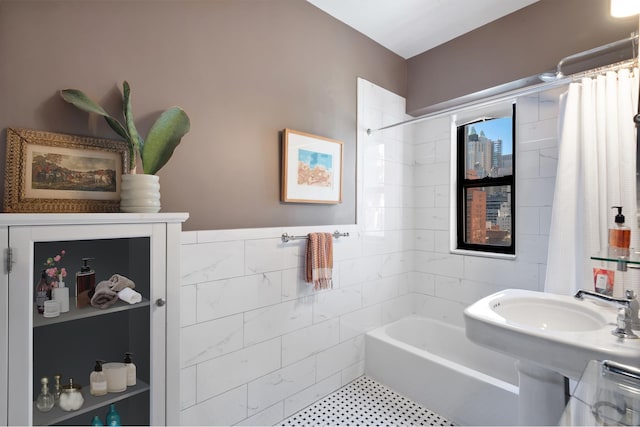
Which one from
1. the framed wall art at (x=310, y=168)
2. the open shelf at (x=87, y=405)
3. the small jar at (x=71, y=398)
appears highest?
the framed wall art at (x=310, y=168)

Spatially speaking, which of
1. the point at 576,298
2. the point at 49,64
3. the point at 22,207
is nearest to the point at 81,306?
the point at 22,207

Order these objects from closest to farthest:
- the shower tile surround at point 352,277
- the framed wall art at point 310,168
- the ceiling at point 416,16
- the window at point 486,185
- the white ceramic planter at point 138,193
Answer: the white ceramic planter at point 138,193 → the shower tile surround at point 352,277 → the framed wall art at point 310,168 → the ceiling at point 416,16 → the window at point 486,185

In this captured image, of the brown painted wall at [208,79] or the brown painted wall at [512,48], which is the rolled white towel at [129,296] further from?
the brown painted wall at [512,48]

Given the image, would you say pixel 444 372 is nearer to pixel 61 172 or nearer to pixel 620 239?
pixel 620 239

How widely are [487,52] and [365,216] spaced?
1551 mm

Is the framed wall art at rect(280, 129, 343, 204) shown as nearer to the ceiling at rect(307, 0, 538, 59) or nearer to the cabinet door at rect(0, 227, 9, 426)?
the ceiling at rect(307, 0, 538, 59)

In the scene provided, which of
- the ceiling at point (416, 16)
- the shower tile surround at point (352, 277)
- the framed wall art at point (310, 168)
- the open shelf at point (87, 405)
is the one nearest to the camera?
the open shelf at point (87, 405)

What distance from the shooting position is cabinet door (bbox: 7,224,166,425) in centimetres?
98

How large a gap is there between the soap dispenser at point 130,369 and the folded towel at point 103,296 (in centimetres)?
23

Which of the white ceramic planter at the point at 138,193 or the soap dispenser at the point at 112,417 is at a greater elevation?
the white ceramic planter at the point at 138,193

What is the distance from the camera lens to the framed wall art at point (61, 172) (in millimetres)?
1166

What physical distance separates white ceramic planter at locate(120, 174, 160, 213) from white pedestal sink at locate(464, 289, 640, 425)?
146cm

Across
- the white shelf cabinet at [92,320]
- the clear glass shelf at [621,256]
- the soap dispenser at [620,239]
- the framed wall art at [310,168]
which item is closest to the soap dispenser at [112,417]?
the white shelf cabinet at [92,320]

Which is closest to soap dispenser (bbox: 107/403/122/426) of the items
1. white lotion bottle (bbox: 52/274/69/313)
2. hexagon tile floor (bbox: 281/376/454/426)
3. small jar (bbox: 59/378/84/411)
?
small jar (bbox: 59/378/84/411)
